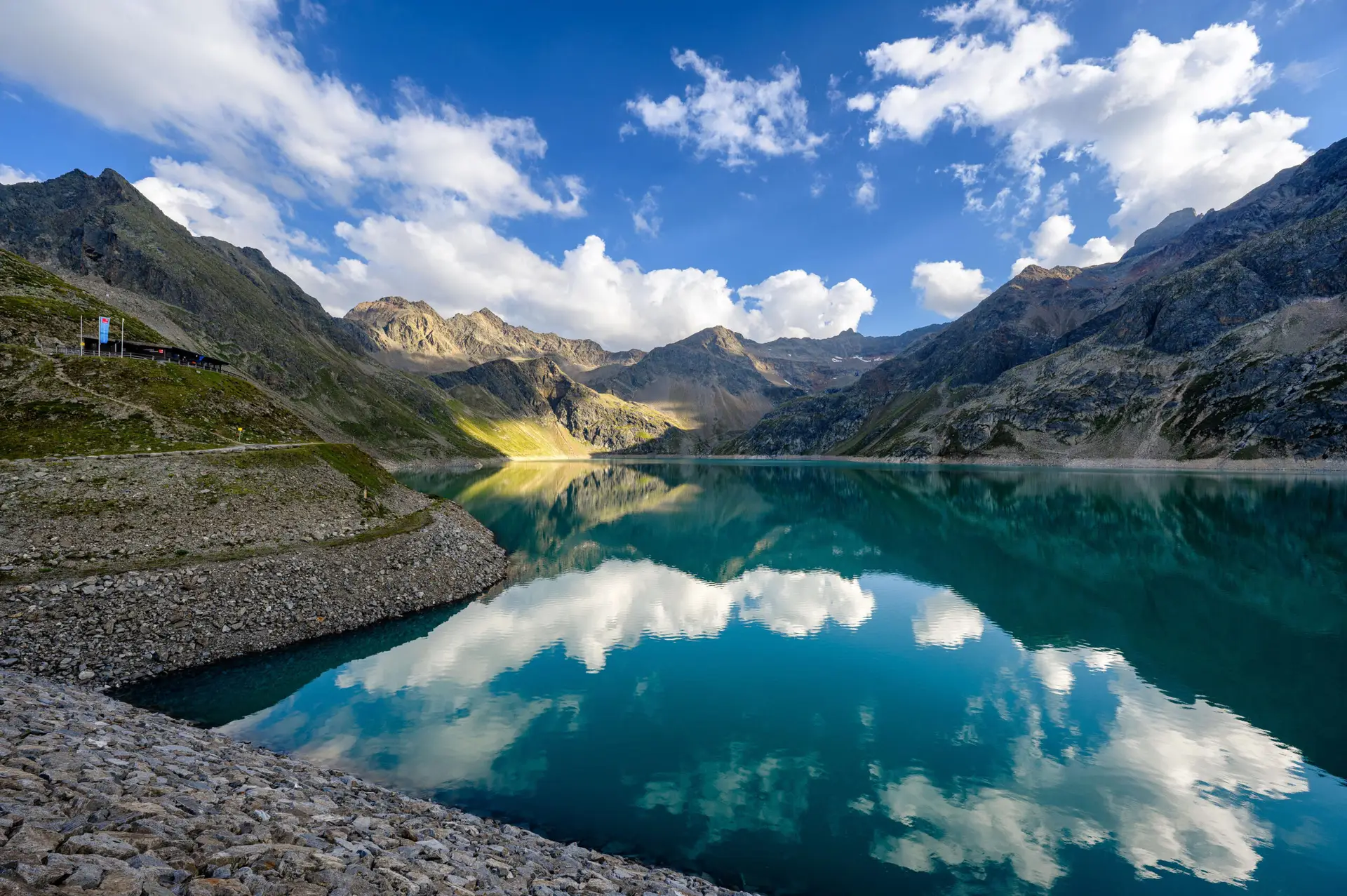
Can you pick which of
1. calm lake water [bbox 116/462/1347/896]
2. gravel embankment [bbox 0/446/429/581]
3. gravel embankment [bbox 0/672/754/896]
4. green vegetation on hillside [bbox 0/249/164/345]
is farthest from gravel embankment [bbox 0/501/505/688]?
green vegetation on hillside [bbox 0/249/164/345]

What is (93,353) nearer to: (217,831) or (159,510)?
(159,510)

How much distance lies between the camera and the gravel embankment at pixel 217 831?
8453mm

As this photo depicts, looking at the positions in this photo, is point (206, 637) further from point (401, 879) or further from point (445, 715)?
point (401, 879)

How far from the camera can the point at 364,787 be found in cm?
1995

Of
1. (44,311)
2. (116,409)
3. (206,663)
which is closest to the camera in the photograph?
(206,663)

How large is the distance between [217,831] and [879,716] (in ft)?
88.7

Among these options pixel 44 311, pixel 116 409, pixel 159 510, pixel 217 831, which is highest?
Result: pixel 44 311

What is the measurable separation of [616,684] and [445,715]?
9.35 metres

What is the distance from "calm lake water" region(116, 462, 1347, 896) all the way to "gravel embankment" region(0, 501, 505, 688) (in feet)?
6.38

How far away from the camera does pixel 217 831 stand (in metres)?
10.8

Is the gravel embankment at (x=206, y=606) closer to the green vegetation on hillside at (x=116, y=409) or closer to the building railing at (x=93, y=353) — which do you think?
the green vegetation on hillside at (x=116, y=409)

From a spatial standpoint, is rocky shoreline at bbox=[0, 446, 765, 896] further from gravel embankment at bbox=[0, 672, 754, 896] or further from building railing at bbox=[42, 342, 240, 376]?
building railing at bbox=[42, 342, 240, 376]

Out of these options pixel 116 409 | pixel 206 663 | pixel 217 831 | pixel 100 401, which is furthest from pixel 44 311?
pixel 217 831

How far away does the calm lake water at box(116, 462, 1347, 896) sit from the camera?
19.1 m
